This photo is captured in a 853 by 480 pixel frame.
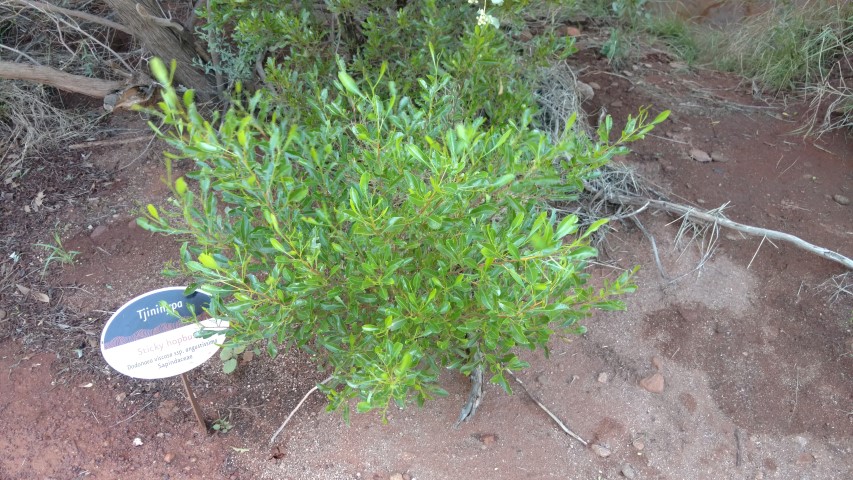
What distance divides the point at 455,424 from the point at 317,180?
108 centimetres

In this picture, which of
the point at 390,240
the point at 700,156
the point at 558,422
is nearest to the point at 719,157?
the point at 700,156

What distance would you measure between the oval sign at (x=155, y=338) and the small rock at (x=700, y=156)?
2654 millimetres

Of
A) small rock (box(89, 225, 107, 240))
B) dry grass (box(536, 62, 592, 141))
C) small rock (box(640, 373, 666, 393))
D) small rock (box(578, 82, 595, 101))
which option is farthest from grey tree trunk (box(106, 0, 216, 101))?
small rock (box(640, 373, 666, 393))

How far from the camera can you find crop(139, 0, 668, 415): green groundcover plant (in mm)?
1549

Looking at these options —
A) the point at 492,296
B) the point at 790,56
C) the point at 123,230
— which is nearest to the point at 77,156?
the point at 123,230

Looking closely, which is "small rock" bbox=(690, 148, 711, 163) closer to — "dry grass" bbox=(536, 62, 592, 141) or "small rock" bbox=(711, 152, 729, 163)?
"small rock" bbox=(711, 152, 729, 163)

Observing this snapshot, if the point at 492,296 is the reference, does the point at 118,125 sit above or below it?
below

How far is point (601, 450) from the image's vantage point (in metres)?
2.37

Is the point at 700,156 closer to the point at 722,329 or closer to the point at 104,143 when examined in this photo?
the point at 722,329

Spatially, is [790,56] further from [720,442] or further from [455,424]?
[455,424]

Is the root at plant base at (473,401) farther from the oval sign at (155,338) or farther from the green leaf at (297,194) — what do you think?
the green leaf at (297,194)

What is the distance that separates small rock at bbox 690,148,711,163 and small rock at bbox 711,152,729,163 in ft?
0.08

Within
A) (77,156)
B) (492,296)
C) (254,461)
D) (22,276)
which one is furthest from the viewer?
(77,156)

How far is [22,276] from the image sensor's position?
291cm
